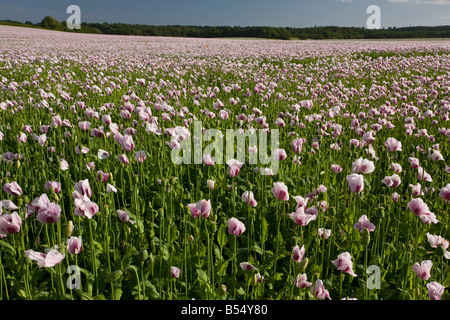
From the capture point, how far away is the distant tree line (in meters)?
63.3

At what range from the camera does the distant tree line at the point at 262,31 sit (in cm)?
6328

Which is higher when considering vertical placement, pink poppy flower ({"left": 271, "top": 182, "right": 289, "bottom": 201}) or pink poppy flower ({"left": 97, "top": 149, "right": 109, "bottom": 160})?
pink poppy flower ({"left": 97, "top": 149, "right": 109, "bottom": 160})

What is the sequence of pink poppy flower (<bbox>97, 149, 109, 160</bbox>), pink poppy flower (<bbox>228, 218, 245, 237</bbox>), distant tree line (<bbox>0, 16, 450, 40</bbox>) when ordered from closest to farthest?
pink poppy flower (<bbox>228, 218, 245, 237</bbox>) < pink poppy flower (<bbox>97, 149, 109, 160</bbox>) < distant tree line (<bbox>0, 16, 450, 40</bbox>)

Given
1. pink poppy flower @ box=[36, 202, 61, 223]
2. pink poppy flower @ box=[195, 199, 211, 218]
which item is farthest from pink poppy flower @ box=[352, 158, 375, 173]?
pink poppy flower @ box=[36, 202, 61, 223]

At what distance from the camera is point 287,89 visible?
895 cm

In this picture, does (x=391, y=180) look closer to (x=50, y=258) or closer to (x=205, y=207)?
(x=205, y=207)

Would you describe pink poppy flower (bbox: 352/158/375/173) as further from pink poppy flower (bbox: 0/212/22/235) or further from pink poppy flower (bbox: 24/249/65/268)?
pink poppy flower (bbox: 0/212/22/235)

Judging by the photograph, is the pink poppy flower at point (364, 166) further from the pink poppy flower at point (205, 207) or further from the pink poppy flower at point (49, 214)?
the pink poppy flower at point (49, 214)

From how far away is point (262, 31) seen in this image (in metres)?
68.2

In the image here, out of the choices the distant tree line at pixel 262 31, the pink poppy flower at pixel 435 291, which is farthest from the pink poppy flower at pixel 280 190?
the distant tree line at pixel 262 31
